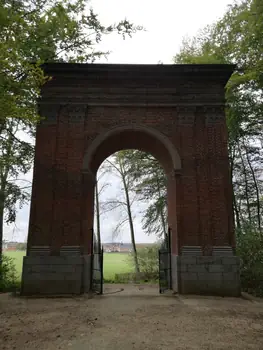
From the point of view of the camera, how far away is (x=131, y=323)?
5.56 m

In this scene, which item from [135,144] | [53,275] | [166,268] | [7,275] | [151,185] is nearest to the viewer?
[53,275]

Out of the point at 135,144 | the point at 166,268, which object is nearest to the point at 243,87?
the point at 135,144

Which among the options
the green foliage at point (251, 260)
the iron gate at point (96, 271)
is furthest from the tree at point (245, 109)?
the iron gate at point (96, 271)

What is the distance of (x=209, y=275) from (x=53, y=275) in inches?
189

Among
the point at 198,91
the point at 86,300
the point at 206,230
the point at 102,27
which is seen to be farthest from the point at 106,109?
the point at 86,300

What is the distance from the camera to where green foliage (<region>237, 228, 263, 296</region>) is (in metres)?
9.21

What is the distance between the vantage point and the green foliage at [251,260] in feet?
30.2

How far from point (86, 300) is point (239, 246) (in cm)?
611

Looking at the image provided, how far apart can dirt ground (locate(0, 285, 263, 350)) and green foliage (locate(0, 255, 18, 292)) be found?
2.02 m

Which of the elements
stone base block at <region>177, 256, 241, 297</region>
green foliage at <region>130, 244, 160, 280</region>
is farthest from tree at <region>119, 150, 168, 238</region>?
stone base block at <region>177, 256, 241, 297</region>

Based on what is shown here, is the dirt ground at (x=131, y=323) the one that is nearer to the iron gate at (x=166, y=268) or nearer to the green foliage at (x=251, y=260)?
the iron gate at (x=166, y=268)

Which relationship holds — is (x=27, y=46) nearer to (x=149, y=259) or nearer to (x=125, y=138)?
(x=125, y=138)

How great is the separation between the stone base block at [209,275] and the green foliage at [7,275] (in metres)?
6.08

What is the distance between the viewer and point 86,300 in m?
7.70
